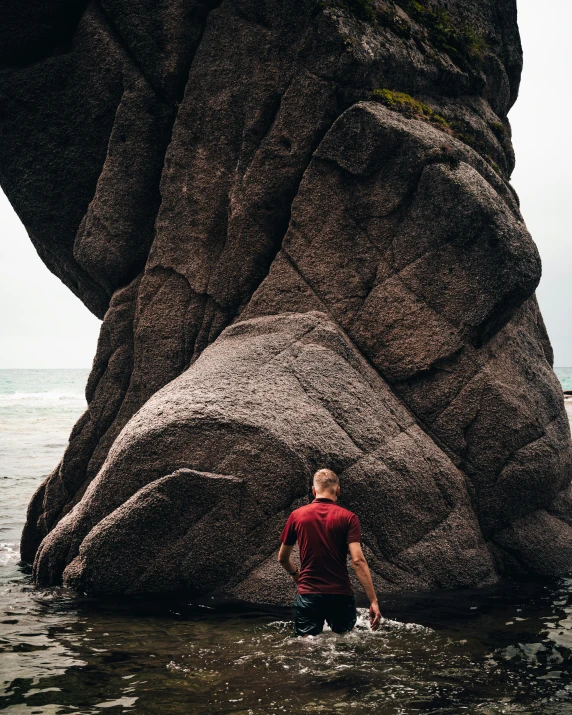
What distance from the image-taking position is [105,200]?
14.1 meters

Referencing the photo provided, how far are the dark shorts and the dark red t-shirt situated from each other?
93 millimetres

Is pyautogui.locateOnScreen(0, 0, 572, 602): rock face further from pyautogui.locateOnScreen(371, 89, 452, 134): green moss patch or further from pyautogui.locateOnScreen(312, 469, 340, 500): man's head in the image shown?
pyautogui.locateOnScreen(312, 469, 340, 500): man's head

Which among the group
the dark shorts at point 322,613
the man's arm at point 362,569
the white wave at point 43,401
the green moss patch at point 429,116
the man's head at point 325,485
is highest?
the green moss patch at point 429,116

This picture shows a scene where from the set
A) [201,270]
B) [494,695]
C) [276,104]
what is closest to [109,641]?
[494,695]

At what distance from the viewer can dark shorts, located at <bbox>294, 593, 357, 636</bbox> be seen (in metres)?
7.76

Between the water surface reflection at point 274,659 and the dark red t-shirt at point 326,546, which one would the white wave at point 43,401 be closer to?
the water surface reflection at point 274,659

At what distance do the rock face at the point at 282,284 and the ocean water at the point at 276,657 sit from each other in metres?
0.75

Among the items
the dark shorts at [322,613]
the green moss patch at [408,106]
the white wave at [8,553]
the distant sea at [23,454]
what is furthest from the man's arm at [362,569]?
the distant sea at [23,454]

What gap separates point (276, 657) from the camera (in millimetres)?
7539

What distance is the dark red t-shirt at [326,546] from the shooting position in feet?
25.2

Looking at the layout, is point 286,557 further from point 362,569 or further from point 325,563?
point 362,569

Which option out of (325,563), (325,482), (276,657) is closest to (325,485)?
(325,482)

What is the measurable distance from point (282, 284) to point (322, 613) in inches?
258

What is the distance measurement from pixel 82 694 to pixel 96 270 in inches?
385
